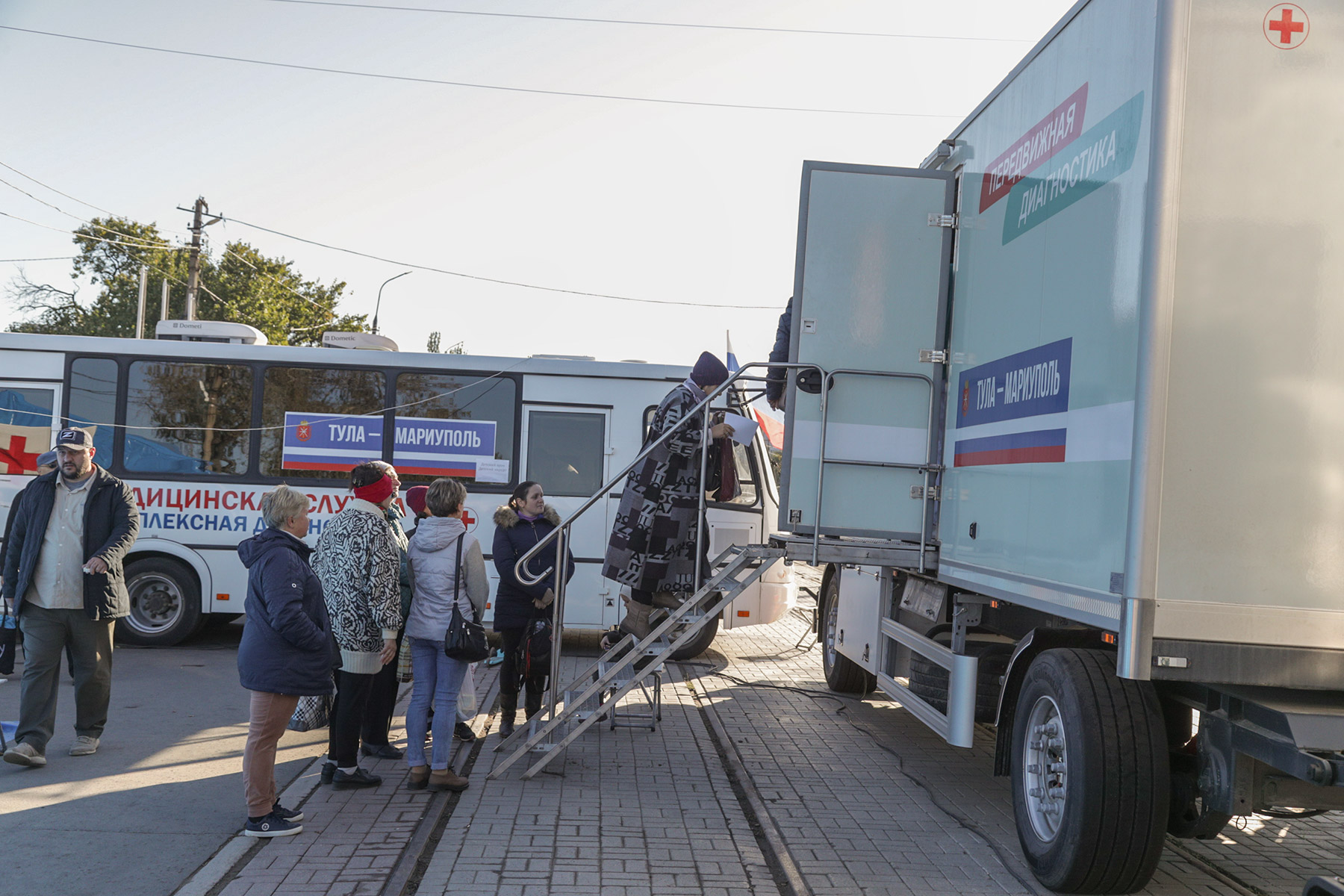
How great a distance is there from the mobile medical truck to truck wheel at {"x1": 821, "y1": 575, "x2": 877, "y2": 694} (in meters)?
3.42

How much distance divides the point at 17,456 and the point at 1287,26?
11.0 meters

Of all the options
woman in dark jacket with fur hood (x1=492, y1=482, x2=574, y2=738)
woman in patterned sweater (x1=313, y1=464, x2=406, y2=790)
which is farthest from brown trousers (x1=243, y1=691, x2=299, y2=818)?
woman in dark jacket with fur hood (x1=492, y1=482, x2=574, y2=738)

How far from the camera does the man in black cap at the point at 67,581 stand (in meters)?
6.03

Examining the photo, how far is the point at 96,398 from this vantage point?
10.7 meters

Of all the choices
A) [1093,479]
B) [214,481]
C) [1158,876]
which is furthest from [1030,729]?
[214,481]

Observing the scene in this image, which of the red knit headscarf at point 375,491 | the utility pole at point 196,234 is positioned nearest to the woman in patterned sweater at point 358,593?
the red knit headscarf at point 375,491

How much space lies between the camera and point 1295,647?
368 centimetres

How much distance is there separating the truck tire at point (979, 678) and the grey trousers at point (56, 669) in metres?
4.81

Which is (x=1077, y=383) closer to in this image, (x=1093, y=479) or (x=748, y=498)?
(x=1093, y=479)

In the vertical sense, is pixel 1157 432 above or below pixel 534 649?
above

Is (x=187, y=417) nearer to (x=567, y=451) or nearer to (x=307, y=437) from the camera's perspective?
(x=307, y=437)

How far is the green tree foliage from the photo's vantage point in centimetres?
3962

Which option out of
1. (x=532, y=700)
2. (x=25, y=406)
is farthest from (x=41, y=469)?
(x=25, y=406)

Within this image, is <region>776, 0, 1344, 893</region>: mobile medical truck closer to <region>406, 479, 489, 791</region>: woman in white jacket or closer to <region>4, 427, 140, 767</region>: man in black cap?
<region>406, 479, 489, 791</region>: woman in white jacket
